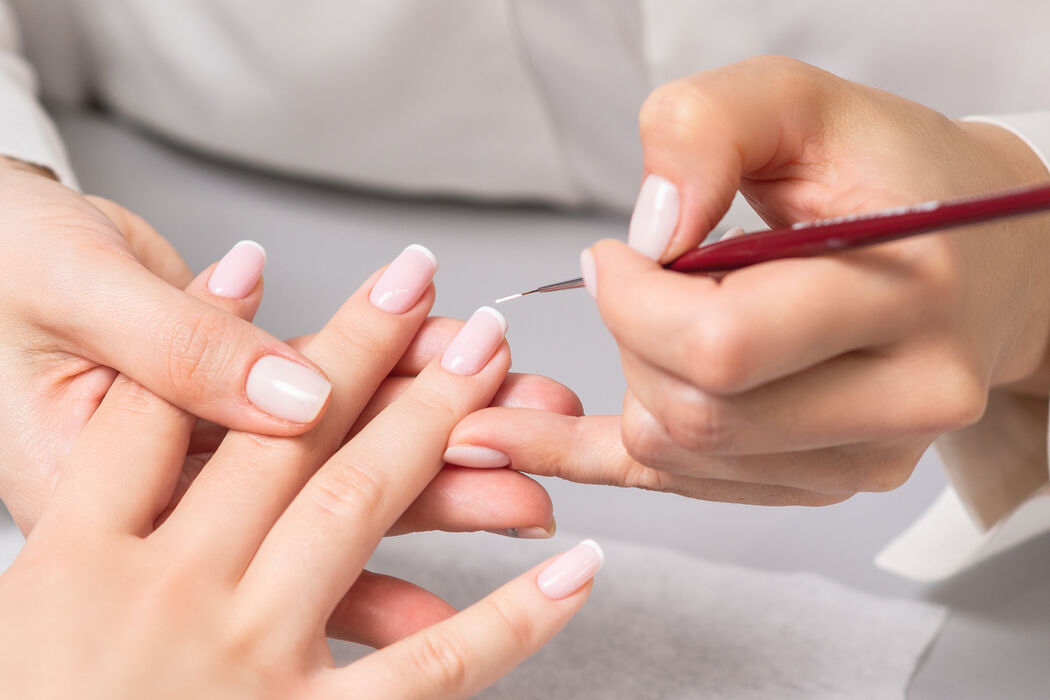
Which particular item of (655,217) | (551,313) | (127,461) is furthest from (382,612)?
(551,313)

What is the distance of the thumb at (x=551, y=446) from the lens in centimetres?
65

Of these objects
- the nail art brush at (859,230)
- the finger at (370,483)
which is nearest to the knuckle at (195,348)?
the finger at (370,483)

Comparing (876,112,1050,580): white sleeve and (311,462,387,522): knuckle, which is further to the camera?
(876,112,1050,580): white sleeve

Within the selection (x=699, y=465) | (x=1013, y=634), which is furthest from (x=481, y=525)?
(x=1013, y=634)

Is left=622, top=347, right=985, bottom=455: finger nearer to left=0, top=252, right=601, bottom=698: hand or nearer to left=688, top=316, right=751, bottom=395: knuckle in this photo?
left=688, top=316, right=751, bottom=395: knuckle

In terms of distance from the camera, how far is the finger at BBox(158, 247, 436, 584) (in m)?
0.63

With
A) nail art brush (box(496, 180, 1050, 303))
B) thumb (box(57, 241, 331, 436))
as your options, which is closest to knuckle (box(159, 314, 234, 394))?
thumb (box(57, 241, 331, 436))

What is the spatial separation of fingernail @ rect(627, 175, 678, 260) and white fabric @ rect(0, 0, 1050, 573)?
1.74 feet

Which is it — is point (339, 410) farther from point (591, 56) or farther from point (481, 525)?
point (591, 56)

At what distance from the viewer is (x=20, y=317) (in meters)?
0.69

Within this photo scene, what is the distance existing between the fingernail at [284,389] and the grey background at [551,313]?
326 mm

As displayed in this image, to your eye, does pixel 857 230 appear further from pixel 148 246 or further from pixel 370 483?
pixel 148 246

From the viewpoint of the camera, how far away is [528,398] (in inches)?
28.9

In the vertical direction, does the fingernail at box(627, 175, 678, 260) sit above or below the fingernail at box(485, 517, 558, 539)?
above
